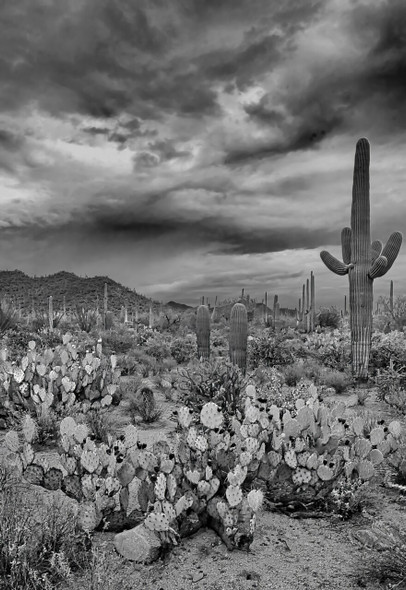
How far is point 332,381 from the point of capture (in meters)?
13.2

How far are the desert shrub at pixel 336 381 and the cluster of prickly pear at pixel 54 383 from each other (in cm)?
538

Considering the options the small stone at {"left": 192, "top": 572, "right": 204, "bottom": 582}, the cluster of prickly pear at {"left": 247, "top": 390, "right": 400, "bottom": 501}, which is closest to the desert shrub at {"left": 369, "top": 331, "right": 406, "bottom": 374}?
the cluster of prickly pear at {"left": 247, "top": 390, "right": 400, "bottom": 501}

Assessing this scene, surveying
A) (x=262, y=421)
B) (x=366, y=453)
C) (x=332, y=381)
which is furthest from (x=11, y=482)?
(x=332, y=381)

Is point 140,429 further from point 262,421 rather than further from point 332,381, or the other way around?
point 332,381

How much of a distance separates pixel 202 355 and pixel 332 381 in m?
5.25

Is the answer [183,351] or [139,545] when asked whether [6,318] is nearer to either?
[183,351]

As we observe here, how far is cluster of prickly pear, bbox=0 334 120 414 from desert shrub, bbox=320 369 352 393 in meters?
5.38

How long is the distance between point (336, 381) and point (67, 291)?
56029 mm

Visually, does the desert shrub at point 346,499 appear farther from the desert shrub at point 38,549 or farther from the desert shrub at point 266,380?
the desert shrub at point 266,380

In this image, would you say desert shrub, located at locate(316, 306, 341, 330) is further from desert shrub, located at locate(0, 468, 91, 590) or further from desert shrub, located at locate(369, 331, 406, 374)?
desert shrub, located at locate(0, 468, 91, 590)

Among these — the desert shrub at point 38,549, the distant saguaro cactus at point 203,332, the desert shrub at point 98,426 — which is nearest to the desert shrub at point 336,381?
the distant saguaro cactus at point 203,332

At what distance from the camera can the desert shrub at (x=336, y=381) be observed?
1302 centimetres

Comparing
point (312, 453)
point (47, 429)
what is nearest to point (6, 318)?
point (47, 429)

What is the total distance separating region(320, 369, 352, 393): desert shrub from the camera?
13.0m
